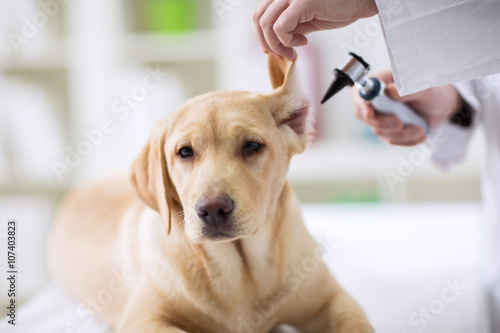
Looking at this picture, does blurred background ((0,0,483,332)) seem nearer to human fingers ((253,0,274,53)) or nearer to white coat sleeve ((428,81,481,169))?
white coat sleeve ((428,81,481,169))

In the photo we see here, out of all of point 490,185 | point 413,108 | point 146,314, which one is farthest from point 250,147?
point 490,185

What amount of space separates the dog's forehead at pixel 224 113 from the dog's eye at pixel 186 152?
3 centimetres

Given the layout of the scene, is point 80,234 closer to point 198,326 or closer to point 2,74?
point 198,326

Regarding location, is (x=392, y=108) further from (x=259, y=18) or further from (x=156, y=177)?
(x=156, y=177)

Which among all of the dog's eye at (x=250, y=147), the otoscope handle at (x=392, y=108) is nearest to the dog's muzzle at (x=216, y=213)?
the dog's eye at (x=250, y=147)

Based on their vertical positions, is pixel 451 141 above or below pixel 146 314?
A: above

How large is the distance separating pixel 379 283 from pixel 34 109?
186 cm

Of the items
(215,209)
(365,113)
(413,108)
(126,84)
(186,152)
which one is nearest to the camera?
(215,209)

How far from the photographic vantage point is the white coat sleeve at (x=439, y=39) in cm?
71

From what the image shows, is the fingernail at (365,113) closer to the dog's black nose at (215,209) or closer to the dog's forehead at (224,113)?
the dog's forehead at (224,113)

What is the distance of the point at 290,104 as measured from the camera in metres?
0.82

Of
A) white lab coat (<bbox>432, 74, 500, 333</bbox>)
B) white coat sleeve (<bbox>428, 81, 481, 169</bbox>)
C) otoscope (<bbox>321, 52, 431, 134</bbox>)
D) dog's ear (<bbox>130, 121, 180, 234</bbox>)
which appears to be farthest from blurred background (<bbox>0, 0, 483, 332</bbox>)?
dog's ear (<bbox>130, 121, 180, 234</bbox>)

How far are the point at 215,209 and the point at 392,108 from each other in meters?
0.49

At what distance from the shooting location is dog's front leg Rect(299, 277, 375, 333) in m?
0.78
